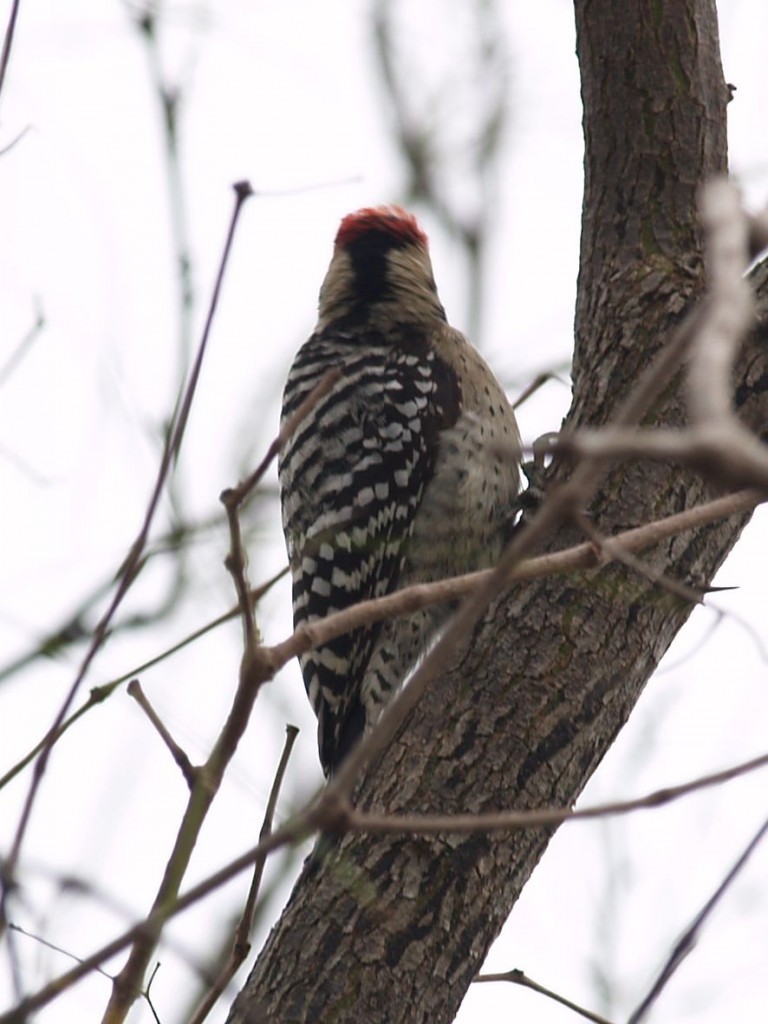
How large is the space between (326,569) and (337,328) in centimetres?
123

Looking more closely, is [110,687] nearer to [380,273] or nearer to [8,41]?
[8,41]

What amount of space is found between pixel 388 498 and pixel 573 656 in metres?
1.63

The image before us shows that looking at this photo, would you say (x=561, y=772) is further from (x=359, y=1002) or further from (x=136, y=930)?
(x=136, y=930)

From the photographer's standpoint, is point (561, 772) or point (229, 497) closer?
point (229, 497)

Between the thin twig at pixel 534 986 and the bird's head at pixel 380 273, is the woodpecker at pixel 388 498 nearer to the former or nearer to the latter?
the bird's head at pixel 380 273

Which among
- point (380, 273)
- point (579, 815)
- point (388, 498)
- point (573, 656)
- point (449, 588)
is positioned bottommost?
point (579, 815)

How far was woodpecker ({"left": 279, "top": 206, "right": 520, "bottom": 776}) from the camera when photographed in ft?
15.3

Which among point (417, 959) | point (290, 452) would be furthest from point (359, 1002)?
point (290, 452)

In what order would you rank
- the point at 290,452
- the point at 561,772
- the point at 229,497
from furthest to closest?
1. the point at 290,452
2. the point at 561,772
3. the point at 229,497

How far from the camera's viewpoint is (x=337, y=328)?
553 centimetres

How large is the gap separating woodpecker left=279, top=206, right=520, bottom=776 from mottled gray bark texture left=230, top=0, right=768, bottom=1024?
1.07 metres

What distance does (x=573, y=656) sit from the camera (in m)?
3.23

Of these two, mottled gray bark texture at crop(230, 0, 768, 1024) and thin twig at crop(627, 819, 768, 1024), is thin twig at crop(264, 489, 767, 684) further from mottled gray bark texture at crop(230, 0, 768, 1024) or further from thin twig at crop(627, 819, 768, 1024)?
mottled gray bark texture at crop(230, 0, 768, 1024)

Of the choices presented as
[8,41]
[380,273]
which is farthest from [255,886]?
[380,273]
